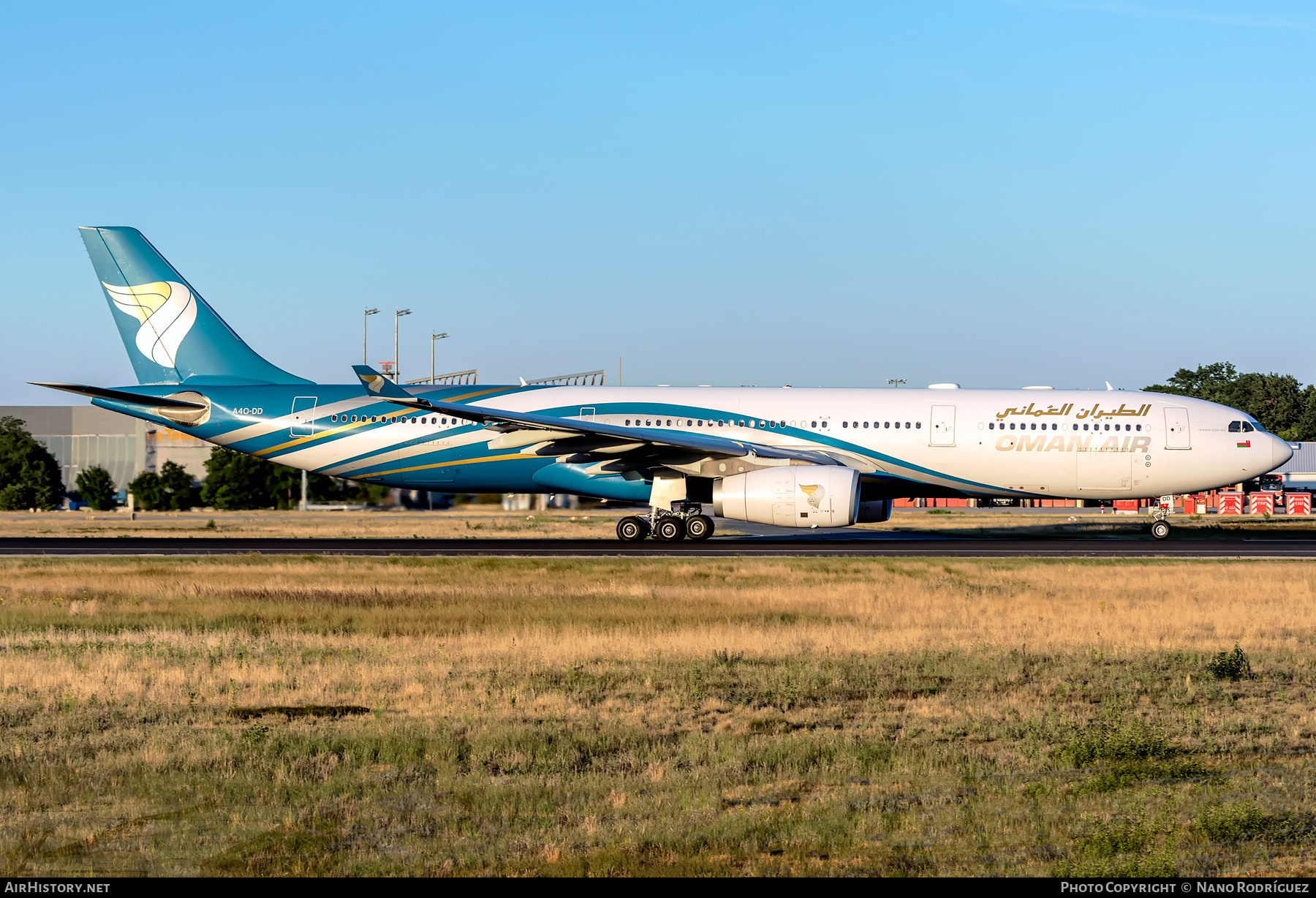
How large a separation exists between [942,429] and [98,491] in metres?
61.8

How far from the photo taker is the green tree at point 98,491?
73812 millimetres

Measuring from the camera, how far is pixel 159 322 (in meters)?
30.4

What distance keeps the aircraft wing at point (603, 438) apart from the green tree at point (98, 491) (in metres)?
54.0

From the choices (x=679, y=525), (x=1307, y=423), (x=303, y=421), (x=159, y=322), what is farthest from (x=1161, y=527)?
(x=1307, y=423)

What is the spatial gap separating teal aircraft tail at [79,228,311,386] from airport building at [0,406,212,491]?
58.9 metres

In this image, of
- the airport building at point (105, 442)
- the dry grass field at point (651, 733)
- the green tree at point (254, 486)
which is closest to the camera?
the dry grass field at point (651, 733)

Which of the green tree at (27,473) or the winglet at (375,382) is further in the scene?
the green tree at (27,473)

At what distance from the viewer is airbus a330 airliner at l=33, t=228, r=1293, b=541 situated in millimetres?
28375

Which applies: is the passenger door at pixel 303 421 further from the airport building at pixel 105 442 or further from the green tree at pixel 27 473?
the airport building at pixel 105 442

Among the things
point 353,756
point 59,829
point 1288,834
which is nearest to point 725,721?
point 353,756

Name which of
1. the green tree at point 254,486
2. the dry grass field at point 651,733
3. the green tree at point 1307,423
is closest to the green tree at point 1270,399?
the green tree at point 1307,423

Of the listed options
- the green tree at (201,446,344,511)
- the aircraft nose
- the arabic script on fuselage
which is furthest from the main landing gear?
the green tree at (201,446,344,511)

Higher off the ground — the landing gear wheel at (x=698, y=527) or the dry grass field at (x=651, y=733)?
the landing gear wheel at (x=698, y=527)

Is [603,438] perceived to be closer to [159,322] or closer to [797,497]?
[797,497]
